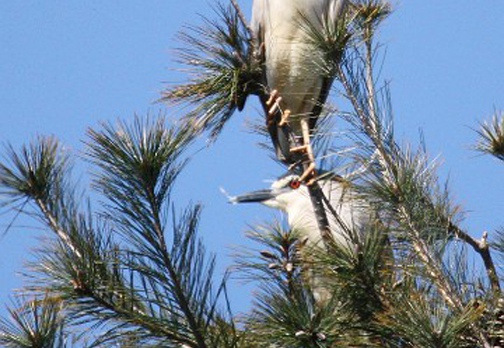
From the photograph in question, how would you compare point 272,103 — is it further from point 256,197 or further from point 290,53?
point 256,197

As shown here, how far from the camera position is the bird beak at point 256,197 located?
5.81m

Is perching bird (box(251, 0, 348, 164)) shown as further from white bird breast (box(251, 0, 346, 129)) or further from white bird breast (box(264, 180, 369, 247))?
white bird breast (box(264, 180, 369, 247))

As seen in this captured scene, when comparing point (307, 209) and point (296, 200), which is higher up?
point (296, 200)

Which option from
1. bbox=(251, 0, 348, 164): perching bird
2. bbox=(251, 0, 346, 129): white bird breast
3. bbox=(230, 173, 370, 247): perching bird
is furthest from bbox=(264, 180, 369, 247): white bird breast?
bbox=(251, 0, 346, 129): white bird breast

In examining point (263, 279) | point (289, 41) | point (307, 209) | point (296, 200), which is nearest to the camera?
point (263, 279)

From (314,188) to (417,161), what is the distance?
70cm

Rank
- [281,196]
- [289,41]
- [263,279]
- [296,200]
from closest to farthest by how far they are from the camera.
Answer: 1. [263,279]
2. [289,41]
3. [296,200]
4. [281,196]

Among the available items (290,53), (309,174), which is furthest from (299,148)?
(290,53)

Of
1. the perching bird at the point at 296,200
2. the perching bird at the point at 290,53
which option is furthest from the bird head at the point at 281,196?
the perching bird at the point at 290,53

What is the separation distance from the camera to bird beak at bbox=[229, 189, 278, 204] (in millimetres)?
5812

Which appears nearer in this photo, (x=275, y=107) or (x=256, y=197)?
(x=275, y=107)

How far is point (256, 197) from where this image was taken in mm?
5973

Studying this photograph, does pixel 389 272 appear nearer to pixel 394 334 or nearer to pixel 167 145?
pixel 394 334

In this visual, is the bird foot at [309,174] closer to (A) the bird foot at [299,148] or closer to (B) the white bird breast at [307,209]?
(A) the bird foot at [299,148]
